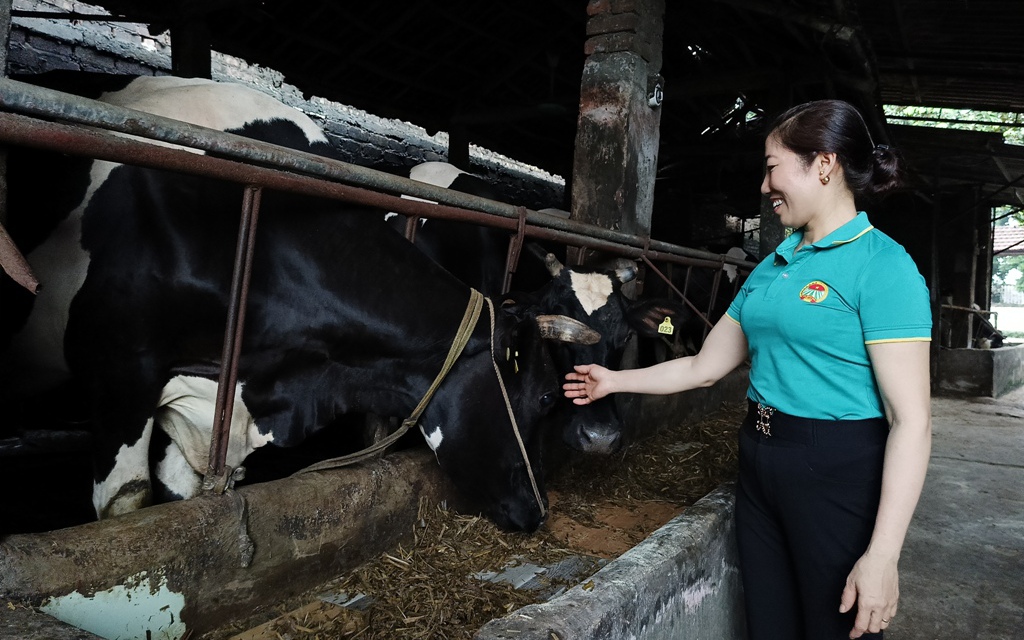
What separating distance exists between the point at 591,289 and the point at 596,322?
158 millimetres

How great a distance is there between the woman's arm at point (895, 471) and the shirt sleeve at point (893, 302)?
2cm

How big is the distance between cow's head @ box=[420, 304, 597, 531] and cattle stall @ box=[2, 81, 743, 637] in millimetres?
164

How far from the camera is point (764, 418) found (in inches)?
70.4

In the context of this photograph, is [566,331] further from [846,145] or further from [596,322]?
[846,145]

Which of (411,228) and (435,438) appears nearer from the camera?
(435,438)

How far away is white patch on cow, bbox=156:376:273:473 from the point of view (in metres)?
2.37

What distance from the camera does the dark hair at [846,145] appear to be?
161 cm

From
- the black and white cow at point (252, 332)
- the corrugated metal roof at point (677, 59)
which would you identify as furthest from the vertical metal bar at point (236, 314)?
the corrugated metal roof at point (677, 59)

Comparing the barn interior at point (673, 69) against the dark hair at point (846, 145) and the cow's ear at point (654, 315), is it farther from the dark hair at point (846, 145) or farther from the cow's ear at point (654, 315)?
the dark hair at point (846, 145)

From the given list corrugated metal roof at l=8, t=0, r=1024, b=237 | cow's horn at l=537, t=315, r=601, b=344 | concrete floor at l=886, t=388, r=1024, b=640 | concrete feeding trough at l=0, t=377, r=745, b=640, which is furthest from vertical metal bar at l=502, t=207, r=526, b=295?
concrete floor at l=886, t=388, r=1024, b=640

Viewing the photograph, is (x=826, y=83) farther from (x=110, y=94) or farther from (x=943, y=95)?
(x=110, y=94)

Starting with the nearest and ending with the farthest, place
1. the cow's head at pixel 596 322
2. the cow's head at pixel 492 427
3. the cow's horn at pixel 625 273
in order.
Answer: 1. the cow's head at pixel 492 427
2. the cow's head at pixel 596 322
3. the cow's horn at pixel 625 273

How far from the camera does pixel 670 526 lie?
79.7 inches

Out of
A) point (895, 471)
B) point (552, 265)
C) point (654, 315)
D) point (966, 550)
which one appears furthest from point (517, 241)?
point (966, 550)
